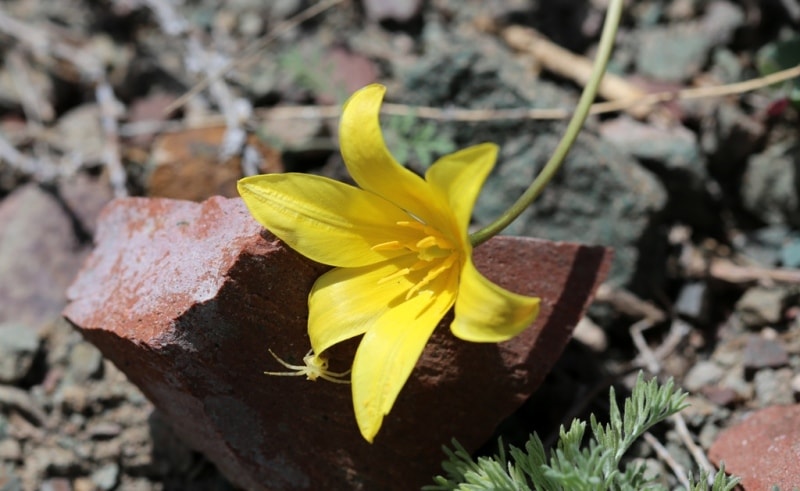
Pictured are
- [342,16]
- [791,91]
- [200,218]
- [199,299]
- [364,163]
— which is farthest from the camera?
[342,16]

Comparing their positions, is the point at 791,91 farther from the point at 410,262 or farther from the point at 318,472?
the point at 318,472

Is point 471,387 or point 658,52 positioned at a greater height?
point 658,52

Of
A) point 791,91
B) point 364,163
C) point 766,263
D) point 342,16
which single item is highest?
point 342,16

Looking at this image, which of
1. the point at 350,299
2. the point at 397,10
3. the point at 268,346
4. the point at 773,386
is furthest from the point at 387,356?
the point at 397,10

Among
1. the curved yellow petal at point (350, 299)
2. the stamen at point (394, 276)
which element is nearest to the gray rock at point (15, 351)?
the curved yellow petal at point (350, 299)

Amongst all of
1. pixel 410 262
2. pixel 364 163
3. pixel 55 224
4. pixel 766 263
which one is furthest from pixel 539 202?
pixel 55 224
